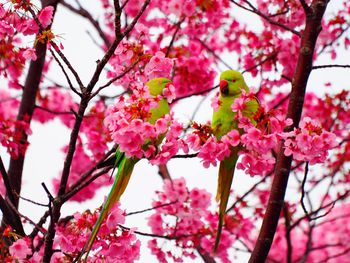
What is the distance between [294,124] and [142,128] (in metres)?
1.31

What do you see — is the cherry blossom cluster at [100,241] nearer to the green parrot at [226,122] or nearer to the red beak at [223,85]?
the green parrot at [226,122]

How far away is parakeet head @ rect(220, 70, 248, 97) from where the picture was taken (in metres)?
3.58

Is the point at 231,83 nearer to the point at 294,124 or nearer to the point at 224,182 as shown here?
the point at 294,124

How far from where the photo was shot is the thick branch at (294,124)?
3529mm

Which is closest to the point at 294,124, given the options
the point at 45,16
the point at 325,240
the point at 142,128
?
the point at 142,128

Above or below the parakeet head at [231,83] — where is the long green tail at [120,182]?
below

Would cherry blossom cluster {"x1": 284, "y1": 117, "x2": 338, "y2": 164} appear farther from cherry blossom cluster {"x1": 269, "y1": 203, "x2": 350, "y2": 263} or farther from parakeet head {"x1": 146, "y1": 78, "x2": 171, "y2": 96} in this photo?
cherry blossom cluster {"x1": 269, "y1": 203, "x2": 350, "y2": 263}

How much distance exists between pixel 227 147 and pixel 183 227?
281 centimetres

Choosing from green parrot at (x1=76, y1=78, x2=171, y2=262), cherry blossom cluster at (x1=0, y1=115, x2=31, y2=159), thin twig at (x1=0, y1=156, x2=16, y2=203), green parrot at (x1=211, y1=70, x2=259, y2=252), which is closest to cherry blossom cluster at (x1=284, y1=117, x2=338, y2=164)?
green parrot at (x1=211, y1=70, x2=259, y2=252)

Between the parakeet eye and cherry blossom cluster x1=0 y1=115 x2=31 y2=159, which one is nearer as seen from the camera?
the parakeet eye

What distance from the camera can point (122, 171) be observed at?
327 cm

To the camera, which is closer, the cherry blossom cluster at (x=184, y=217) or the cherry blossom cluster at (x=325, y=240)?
the cherry blossom cluster at (x=184, y=217)

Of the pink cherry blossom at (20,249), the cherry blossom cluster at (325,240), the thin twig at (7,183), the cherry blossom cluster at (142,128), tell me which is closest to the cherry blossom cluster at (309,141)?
the cherry blossom cluster at (142,128)

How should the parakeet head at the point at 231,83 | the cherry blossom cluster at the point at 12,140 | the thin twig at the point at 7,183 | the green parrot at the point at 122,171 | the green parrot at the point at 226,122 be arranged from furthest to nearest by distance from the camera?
1. the cherry blossom cluster at the point at 12,140
2. the parakeet head at the point at 231,83
3. the thin twig at the point at 7,183
4. the green parrot at the point at 226,122
5. the green parrot at the point at 122,171
